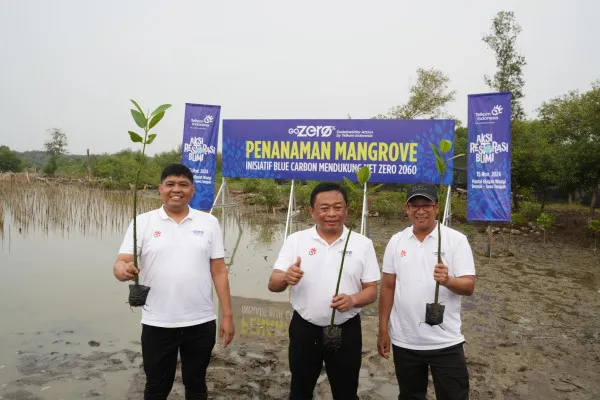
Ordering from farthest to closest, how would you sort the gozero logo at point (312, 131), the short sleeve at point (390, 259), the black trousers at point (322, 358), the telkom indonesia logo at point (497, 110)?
1. the gozero logo at point (312, 131)
2. the telkom indonesia logo at point (497, 110)
3. the short sleeve at point (390, 259)
4. the black trousers at point (322, 358)

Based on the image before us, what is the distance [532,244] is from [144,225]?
34.0ft

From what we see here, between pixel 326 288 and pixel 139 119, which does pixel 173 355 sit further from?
pixel 139 119

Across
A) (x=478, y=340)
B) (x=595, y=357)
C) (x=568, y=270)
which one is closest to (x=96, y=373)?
(x=478, y=340)

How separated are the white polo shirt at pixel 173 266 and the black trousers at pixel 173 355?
0.06 metres

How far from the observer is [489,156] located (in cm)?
753

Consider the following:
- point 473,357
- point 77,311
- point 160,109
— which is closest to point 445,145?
point 160,109

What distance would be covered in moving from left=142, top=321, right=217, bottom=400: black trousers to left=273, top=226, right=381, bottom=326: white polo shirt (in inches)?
20.5

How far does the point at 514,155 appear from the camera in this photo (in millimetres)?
13406

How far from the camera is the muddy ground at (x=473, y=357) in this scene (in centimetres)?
342

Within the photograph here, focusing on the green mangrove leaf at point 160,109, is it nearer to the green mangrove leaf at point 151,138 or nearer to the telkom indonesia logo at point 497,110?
the green mangrove leaf at point 151,138

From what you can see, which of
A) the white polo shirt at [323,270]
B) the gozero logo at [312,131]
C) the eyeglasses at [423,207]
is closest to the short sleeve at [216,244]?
the white polo shirt at [323,270]

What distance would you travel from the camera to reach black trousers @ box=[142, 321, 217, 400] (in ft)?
7.89

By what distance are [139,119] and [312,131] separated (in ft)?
19.5

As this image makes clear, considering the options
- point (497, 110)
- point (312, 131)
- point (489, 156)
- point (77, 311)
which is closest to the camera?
point (77, 311)
